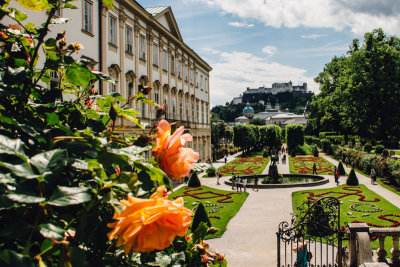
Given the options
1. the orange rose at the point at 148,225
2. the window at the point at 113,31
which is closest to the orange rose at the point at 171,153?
the orange rose at the point at 148,225

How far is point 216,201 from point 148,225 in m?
19.4

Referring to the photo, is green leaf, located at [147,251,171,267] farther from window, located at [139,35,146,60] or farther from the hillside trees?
the hillside trees

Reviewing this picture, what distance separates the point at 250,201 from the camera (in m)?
20.3

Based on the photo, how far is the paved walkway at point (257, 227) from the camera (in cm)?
1137

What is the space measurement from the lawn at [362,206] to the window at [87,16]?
13870mm

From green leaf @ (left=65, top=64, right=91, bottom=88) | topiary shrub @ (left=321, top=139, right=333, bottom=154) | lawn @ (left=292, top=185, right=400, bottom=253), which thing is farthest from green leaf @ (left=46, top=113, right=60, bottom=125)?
topiary shrub @ (left=321, top=139, right=333, bottom=154)

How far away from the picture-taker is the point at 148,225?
1047mm

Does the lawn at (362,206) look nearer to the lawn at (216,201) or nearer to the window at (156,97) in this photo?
the lawn at (216,201)

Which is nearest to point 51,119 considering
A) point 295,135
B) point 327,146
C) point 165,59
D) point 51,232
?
point 51,232

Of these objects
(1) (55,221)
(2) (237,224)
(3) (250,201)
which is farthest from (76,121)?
(3) (250,201)

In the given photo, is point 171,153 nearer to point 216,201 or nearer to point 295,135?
point 216,201

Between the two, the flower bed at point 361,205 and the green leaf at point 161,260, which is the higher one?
the green leaf at point 161,260

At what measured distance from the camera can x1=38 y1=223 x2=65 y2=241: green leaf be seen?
92cm

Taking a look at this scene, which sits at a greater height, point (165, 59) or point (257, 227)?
point (165, 59)
